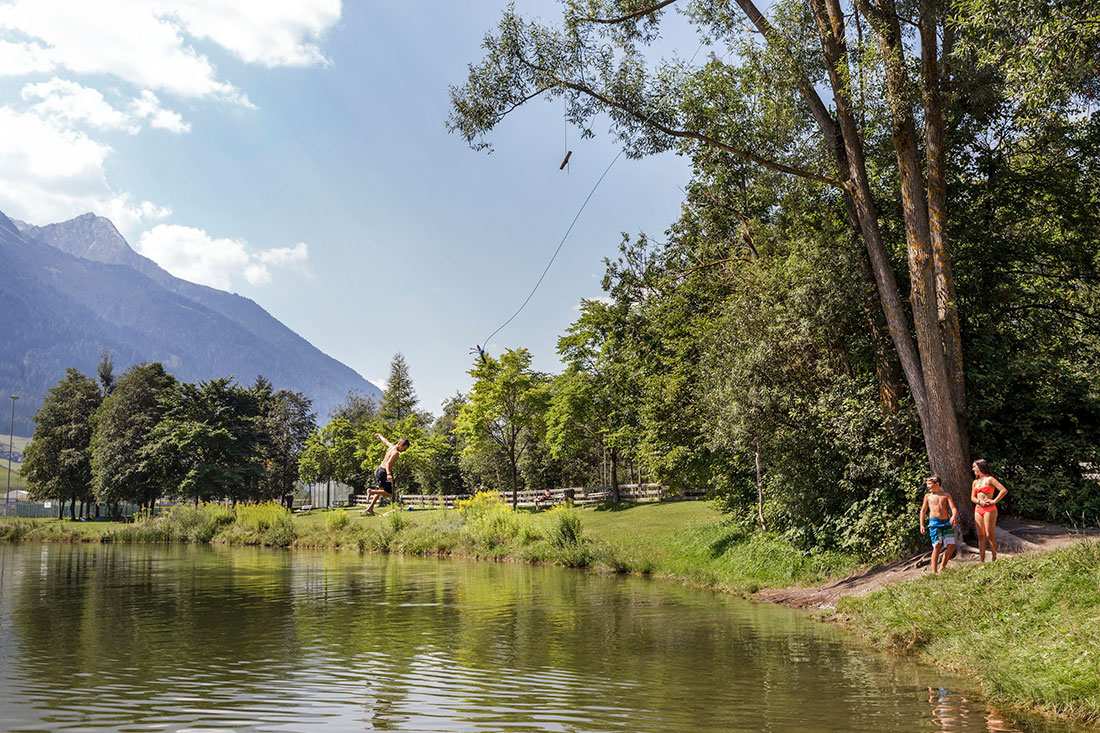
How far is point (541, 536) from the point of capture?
31188 millimetres

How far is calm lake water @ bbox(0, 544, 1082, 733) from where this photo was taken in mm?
8109

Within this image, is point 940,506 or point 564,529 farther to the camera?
point 564,529

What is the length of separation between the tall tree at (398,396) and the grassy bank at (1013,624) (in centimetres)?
9388

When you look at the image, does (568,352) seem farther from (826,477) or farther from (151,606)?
(151,606)

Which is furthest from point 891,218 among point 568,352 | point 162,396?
point 162,396

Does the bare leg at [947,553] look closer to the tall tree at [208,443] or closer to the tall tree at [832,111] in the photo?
the tall tree at [832,111]

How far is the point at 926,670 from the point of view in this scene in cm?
1098

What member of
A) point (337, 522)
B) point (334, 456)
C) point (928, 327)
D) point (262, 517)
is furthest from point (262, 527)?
point (928, 327)

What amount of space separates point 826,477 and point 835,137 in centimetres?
856

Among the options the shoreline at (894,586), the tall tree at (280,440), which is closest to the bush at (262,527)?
the shoreline at (894,586)

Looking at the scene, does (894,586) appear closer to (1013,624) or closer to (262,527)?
(1013,624)

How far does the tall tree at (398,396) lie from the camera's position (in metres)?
105

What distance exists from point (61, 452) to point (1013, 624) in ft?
285

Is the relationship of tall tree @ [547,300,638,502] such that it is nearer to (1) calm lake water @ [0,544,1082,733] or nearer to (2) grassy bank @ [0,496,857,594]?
(2) grassy bank @ [0,496,857,594]
